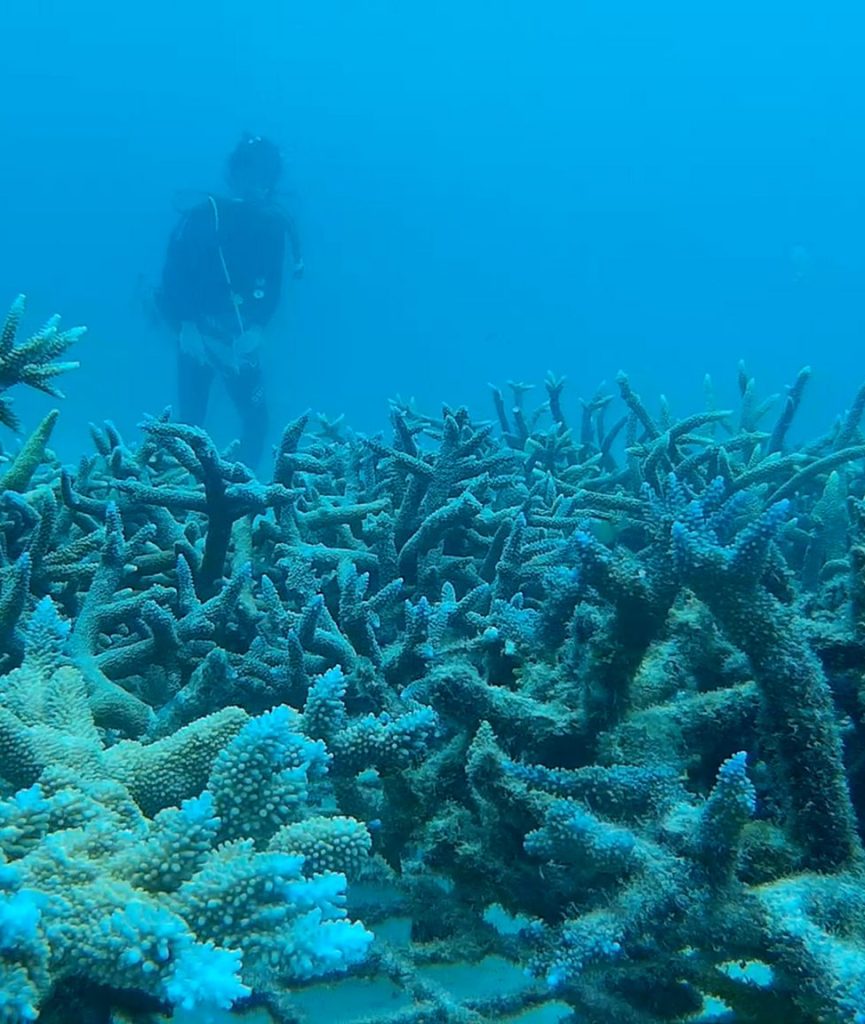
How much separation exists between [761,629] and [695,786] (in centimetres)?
51

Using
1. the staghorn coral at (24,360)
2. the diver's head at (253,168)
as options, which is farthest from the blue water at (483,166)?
the staghorn coral at (24,360)

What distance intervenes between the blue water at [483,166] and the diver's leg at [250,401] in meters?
79.9

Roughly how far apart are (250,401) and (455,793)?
51.4 feet

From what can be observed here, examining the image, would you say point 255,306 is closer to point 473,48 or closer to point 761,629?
point 761,629

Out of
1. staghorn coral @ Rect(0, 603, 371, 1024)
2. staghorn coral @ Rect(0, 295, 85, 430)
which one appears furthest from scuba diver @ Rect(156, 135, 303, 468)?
staghorn coral @ Rect(0, 603, 371, 1024)

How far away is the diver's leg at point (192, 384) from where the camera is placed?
55.0 feet

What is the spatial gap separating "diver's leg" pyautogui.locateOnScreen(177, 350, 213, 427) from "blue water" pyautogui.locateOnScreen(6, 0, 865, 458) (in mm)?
80309

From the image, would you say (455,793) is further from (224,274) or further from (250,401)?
(250,401)

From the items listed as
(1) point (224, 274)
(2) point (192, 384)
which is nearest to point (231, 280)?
(1) point (224, 274)

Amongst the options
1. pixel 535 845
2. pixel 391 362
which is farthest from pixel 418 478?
pixel 391 362

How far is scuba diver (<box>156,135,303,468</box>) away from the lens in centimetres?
1525

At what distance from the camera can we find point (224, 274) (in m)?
15.3

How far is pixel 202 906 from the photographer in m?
1.42

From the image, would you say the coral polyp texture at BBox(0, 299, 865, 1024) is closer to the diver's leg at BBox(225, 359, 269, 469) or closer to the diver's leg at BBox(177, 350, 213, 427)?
the diver's leg at BBox(225, 359, 269, 469)
